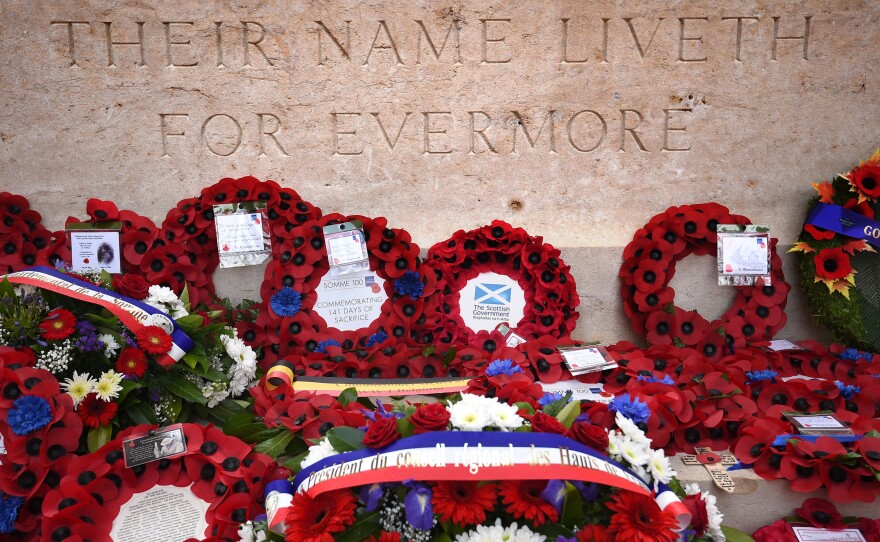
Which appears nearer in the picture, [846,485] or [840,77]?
[846,485]

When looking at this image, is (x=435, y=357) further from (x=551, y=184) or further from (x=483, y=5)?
(x=483, y=5)

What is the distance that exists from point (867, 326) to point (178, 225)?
301cm

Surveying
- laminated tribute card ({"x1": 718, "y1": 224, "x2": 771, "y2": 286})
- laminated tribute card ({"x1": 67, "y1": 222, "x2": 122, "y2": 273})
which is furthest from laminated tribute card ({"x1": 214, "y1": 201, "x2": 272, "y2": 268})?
laminated tribute card ({"x1": 718, "y1": 224, "x2": 771, "y2": 286})

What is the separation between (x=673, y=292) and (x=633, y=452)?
50.7 inches

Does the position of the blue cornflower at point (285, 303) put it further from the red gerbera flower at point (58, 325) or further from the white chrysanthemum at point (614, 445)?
the white chrysanthemum at point (614, 445)

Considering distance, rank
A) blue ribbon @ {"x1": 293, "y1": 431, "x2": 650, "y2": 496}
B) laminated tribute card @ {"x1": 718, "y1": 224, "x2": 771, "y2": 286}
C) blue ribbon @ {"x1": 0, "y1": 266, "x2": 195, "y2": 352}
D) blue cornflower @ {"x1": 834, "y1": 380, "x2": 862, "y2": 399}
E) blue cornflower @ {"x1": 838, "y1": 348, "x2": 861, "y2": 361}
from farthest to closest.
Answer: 1. laminated tribute card @ {"x1": 718, "y1": 224, "x2": 771, "y2": 286}
2. blue cornflower @ {"x1": 838, "y1": 348, "x2": 861, "y2": 361}
3. blue cornflower @ {"x1": 834, "y1": 380, "x2": 862, "y2": 399}
4. blue ribbon @ {"x1": 0, "y1": 266, "x2": 195, "y2": 352}
5. blue ribbon @ {"x1": 293, "y1": 431, "x2": 650, "y2": 496}

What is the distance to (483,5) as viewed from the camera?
2.81 m

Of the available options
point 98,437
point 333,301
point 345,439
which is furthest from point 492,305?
point 98,437

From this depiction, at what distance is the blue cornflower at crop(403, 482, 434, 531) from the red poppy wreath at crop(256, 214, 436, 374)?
3.86 feet

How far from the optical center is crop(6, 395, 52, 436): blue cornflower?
5.66 feet

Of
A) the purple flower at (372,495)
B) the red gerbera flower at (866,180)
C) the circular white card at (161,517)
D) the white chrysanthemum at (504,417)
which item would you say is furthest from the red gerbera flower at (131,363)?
the red gerbera flower at (866,180)

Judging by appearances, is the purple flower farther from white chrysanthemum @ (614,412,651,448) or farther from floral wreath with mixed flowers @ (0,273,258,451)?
floral wreath with mixed flowers @ (0,273,258,451)

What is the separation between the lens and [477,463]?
1441 millimetres

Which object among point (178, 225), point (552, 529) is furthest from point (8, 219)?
point (552, 529)
